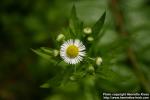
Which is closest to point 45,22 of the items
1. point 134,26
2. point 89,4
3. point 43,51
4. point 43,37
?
point 43,37

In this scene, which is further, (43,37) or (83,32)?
(43,37)

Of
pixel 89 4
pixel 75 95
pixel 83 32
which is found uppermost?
pixel 89 4

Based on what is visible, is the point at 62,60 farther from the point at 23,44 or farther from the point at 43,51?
the point at 23,44

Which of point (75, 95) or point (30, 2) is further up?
point (30, 2)

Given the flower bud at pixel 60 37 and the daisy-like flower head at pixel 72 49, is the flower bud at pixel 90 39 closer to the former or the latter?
the daisy-like flower head at pixel 72 49

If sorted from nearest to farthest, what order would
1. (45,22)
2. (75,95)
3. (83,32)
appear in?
1. (83,32)
2. (75,95)
3. (45,22)

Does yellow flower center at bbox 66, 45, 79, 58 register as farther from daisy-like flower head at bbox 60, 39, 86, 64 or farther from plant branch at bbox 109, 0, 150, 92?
plant branch at bbox 109, 0, 150, 92

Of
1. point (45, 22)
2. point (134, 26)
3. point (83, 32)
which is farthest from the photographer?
point (45, 22)

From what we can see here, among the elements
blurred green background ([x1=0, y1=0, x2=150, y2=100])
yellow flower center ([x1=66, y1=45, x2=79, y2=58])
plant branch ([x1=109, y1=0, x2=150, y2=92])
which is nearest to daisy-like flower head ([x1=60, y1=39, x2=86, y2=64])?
yellow flower center ([x1=66, y1=45, x2=79, y2=58])
